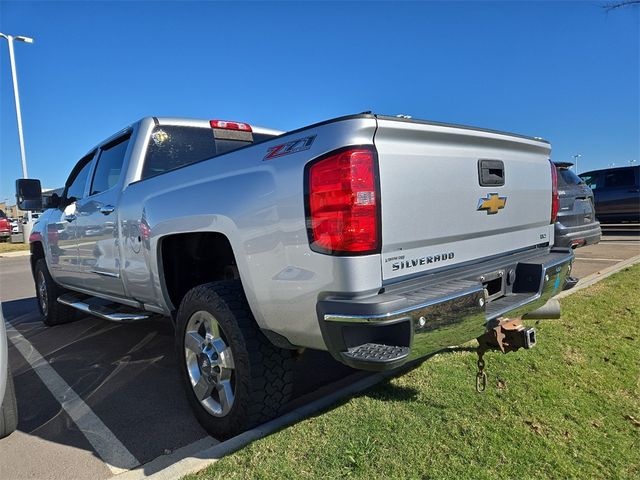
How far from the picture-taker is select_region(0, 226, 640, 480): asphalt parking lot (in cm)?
261

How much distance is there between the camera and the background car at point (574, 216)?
236 inches

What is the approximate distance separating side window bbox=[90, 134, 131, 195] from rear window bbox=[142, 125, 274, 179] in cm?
37

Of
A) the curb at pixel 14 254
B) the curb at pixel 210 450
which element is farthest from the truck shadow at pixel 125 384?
the curb at pixel 14 254

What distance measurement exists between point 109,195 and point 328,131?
2605 mm

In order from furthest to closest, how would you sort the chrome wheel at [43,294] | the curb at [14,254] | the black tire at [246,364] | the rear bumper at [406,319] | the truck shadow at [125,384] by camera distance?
the curb at [14,254] → the chrome wheel at [43,294] → the truck shadow at [125,384] → the black tire at [246,364] → the rear bumper at [406,319]

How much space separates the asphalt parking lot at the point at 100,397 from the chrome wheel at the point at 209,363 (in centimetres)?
24

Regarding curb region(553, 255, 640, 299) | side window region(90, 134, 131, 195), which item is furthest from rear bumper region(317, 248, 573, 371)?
curb region(553, 255, 640, 299)

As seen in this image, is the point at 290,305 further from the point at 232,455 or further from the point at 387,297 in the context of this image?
the point at 232,455

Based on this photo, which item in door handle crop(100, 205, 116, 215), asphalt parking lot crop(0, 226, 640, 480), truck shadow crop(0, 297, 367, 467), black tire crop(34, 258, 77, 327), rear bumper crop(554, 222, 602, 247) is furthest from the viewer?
rear bumper crop(554, 222, 602, 247)

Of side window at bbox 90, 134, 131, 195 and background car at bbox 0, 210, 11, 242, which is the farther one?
background car at bbox 0, 210, 11, 242

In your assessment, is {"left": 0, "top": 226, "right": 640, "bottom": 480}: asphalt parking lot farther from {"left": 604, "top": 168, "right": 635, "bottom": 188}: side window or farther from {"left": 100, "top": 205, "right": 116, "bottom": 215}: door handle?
{"left": 604, "top": 168, "right": 635, "bottom": 188}: side window

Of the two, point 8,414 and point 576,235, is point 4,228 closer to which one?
point 8,414

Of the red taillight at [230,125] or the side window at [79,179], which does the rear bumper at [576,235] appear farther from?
the side window at [79,179]

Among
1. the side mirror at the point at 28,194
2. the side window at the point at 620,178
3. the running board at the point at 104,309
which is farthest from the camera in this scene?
the side window at the point at 620,178
